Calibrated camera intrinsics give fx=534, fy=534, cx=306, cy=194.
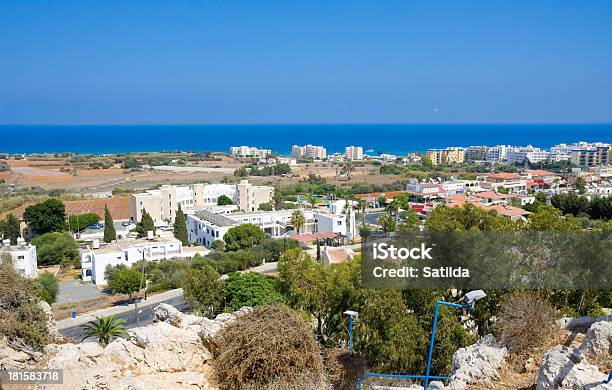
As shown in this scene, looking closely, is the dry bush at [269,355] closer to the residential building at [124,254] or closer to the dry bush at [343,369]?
the dry bush at [343,369]

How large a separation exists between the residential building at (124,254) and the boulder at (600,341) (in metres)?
27.7

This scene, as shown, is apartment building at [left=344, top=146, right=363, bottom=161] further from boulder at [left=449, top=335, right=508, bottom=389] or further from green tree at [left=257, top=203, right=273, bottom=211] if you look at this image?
boulder at [left=449, top=335, right=508, bottom=389]

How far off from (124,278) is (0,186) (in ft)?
197

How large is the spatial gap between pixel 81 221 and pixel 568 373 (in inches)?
1825

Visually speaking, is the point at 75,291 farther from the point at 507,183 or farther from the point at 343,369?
the point at 507,183

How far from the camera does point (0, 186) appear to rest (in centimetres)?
7656

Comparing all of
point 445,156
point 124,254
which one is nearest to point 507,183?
point 445,156

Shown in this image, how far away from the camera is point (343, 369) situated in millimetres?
8672

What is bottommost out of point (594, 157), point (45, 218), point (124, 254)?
point (124, 254)

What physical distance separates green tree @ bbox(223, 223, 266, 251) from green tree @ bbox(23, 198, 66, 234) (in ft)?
53.8

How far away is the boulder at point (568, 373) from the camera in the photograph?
6562 mm

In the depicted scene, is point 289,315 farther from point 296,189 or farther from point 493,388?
point 296,189

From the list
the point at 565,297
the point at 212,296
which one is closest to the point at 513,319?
the point at 565,297

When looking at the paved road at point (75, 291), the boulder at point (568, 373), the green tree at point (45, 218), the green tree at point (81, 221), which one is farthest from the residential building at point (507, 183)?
the boulder at point (568, 373)
